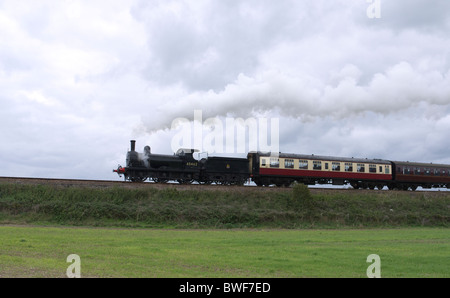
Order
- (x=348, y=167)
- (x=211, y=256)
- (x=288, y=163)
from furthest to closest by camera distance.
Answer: (x=348, y=167), (x=288, y=163), (x=211, y=256)

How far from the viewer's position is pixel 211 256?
13.7 metres

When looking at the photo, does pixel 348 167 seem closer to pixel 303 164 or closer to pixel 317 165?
pixel 317 165

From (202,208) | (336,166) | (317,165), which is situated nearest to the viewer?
(202,208)

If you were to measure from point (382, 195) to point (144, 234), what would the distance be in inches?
919

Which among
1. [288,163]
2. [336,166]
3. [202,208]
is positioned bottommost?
[202,208]

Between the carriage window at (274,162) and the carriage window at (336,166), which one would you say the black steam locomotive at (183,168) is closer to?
the carriage window at (274,162)

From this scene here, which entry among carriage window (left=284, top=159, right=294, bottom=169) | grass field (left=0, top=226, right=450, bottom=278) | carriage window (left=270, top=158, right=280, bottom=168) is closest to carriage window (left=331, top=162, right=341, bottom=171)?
carriage window (left=284, top=159, right=294, bottom=169)

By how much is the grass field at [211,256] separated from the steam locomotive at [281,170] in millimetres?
13271

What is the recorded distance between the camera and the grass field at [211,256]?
11.2 m

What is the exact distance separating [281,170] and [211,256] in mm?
23986

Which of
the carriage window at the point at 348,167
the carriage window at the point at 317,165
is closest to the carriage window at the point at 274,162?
the carriage window at the point at 317,165

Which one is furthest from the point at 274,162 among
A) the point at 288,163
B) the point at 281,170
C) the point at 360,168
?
the point at 360,168
